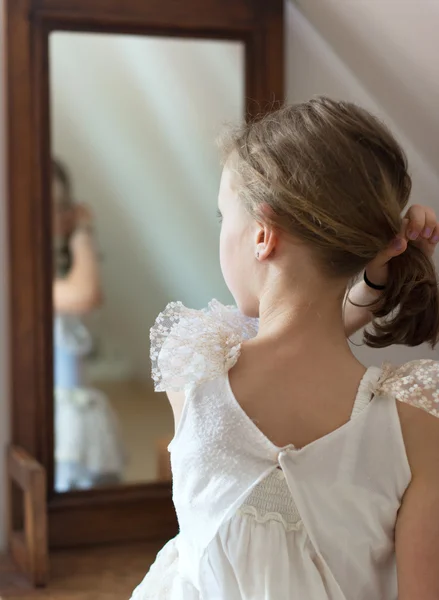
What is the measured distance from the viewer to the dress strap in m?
0.85

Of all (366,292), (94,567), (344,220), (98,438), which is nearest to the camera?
(344,220)

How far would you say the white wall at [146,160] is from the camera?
1500 mm

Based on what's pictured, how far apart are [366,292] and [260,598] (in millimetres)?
364

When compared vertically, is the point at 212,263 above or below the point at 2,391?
above

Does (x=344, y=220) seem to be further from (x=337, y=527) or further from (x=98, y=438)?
(x=98, y=438)

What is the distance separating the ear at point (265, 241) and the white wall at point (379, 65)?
364 millimetres

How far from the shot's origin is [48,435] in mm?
1488

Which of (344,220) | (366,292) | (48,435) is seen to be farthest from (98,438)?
(344,220)

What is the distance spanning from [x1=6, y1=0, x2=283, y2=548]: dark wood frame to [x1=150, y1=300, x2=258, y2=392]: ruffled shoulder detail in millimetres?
564

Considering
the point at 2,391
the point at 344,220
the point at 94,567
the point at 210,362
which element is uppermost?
the point at 344,220

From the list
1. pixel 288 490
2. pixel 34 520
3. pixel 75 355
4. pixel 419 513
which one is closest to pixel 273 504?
pixel 288 490

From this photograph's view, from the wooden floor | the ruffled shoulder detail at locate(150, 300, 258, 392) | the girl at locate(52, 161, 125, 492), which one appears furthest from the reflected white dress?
the ruffled shoulder detail at locate(150, 300, 258, 392)

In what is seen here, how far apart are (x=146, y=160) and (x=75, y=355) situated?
1.21 feet

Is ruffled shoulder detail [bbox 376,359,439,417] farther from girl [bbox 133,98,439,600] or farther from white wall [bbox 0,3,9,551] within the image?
white wall [bbox 0,3,9,551]
